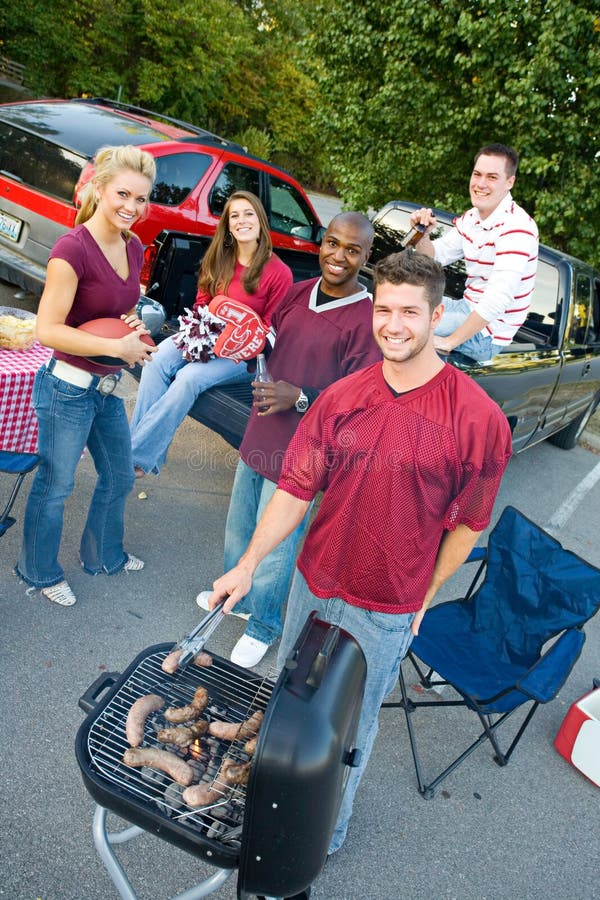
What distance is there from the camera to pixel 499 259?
389 cm

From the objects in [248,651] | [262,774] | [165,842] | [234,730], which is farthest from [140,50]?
[262,774]

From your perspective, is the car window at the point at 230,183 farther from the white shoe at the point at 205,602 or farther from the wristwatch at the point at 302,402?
the wristwatch at the point at 302,402

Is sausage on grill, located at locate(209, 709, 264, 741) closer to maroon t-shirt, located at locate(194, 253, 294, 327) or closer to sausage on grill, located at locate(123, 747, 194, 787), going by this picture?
sausage on grill, located at locate(123, 747, 194, 787)

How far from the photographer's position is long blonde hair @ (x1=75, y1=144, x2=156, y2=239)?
110 inches

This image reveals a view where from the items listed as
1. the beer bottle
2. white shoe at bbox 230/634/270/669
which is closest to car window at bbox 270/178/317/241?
the beer bottle

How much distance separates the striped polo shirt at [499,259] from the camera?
12.6ft

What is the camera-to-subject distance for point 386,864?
2580mm

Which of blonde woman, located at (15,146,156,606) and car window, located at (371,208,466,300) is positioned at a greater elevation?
car window, located at (371,208,466,300)

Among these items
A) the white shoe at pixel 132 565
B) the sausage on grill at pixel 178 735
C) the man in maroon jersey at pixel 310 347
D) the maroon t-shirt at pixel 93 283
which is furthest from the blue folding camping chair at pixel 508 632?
the maroon t-shirt at pixel 93 283

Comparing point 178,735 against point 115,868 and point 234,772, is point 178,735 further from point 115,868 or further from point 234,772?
point 115,868

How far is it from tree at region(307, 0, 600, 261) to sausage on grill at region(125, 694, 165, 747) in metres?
7.38

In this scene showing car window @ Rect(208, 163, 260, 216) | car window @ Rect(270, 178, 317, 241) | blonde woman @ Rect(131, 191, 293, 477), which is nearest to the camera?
blonde woman @ Rect(131, 191, 293, 477)

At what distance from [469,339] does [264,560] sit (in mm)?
1991

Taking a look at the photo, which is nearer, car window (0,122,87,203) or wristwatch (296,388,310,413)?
wristwatch (296,388,310,413)
